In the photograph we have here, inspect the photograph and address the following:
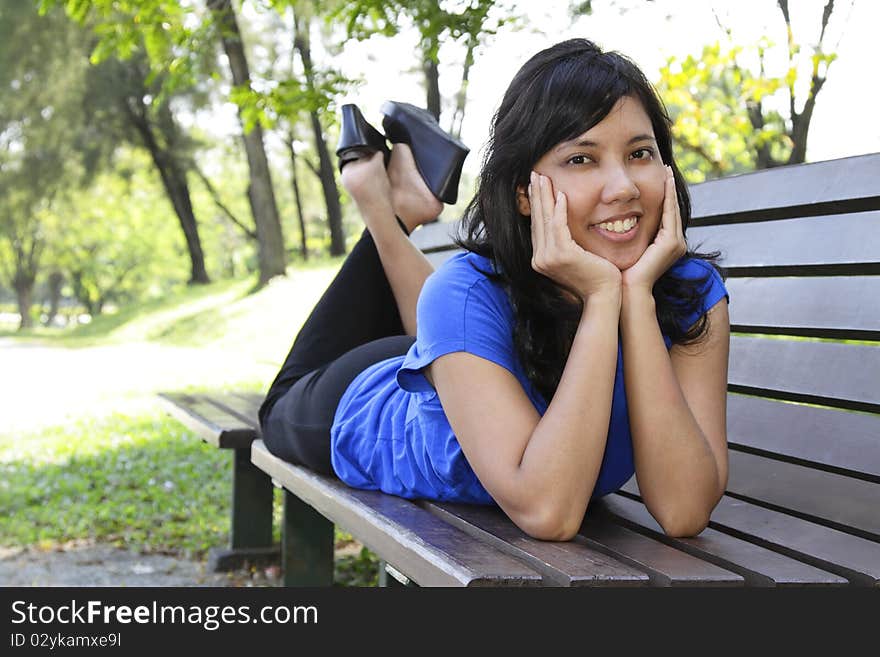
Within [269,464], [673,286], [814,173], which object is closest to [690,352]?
[673,286]

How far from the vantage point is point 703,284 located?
2277 mm

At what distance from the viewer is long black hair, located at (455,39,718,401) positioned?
82.0 inches

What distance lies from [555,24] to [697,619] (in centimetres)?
616

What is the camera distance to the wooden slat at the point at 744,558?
1728mm

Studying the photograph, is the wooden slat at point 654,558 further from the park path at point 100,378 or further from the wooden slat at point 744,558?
the park path at point 100,378

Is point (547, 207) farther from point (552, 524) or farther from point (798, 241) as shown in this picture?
point (798, 241)

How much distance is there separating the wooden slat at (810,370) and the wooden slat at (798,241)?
220mm

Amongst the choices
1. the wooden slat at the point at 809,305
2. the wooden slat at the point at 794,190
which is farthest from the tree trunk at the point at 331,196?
the wooden slat at the point at 809,305

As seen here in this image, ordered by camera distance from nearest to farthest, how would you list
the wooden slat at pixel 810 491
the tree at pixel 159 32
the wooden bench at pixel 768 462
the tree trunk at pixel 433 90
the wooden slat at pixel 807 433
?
the wooden bench at pixel 768 462 → the wooden slat at pixel 810 491 → the wooden slat at pixel 807 433 → the tree at pixel 159 32 → the tree trunk at pixel 433 90

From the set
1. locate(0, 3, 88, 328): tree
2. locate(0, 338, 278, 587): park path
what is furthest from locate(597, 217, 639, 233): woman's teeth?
locate(0, 3, 88, 328): tree

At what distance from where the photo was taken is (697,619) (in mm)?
1652

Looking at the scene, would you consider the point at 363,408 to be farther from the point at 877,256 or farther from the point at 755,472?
the point at 877,256

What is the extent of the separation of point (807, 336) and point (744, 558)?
106 cm

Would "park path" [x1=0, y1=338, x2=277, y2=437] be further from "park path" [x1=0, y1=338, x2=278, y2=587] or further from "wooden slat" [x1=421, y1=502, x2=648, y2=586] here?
"wooden slat" [x1=421, y1=502, x2=648, y2=586]
